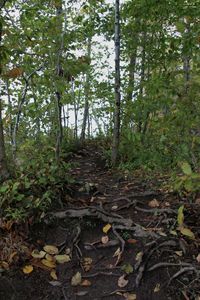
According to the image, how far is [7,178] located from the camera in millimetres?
4918

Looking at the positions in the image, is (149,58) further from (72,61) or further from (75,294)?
(75,294)

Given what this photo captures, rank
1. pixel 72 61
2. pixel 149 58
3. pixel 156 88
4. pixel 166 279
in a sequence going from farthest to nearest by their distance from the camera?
1. pixel 149 58
2. pixel 72 61
3. pixel 156 88
4. pixel 166 279

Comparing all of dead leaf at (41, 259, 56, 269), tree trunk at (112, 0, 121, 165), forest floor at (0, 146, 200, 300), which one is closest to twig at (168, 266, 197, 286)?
forest floor at (0, 146, 200, 300)

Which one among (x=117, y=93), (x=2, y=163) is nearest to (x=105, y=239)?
(x=2, y=163)

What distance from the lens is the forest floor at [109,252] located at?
3492mm

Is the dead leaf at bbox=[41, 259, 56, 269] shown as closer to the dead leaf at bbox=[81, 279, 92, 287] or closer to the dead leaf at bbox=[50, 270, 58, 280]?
the dead leaf at bbox=[50, 270, 58, 280]

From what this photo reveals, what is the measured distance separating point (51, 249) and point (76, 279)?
574 millimetres

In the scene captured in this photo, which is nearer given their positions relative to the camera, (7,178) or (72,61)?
(7,178)

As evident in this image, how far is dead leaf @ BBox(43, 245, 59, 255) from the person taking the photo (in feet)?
13.5

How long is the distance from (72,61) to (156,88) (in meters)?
1.71

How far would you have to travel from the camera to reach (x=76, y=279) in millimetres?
3719

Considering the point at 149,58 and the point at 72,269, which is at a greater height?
the point at 149,58

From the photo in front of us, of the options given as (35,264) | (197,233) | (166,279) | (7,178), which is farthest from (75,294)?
(7,178)

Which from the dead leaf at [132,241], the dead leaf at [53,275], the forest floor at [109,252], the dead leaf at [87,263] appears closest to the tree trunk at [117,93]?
the forest floor at [109,252]
